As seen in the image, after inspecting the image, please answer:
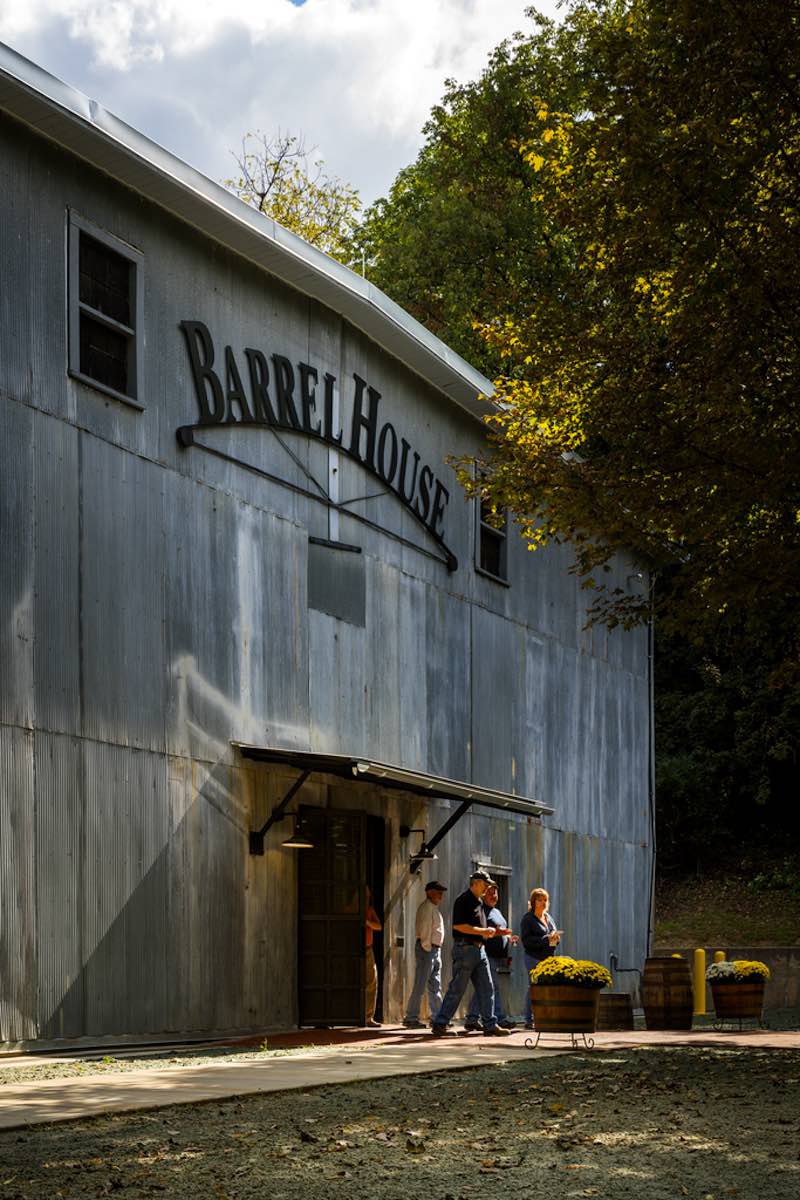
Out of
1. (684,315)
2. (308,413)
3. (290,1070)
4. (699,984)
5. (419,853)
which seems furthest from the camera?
(699,984)

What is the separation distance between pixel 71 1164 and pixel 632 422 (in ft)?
37.1

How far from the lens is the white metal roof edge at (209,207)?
1602 cm

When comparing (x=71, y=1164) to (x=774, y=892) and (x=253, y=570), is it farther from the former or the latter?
(x=774, y=892)

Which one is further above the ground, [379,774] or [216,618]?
[216,618]

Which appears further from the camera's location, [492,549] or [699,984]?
[699,984]

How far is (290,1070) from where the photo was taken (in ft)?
46.6

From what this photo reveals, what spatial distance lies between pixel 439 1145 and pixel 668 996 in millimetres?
12856

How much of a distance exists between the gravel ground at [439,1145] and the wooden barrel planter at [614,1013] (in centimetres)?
802

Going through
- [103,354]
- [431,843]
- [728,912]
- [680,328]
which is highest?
[680,328]

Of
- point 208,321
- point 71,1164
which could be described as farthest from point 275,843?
point 71,1164

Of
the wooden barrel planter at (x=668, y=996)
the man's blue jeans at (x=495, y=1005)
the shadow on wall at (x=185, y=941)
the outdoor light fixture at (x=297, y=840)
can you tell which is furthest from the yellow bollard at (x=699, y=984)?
the shadow on wall at (x=185, y=941)

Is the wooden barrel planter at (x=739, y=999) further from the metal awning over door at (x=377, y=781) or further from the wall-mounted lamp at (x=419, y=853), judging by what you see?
the wall-mounted lamp at (x=419, y=853)

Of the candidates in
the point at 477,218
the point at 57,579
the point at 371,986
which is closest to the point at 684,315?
the point at 57,579

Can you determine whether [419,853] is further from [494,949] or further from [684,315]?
[684,315]
